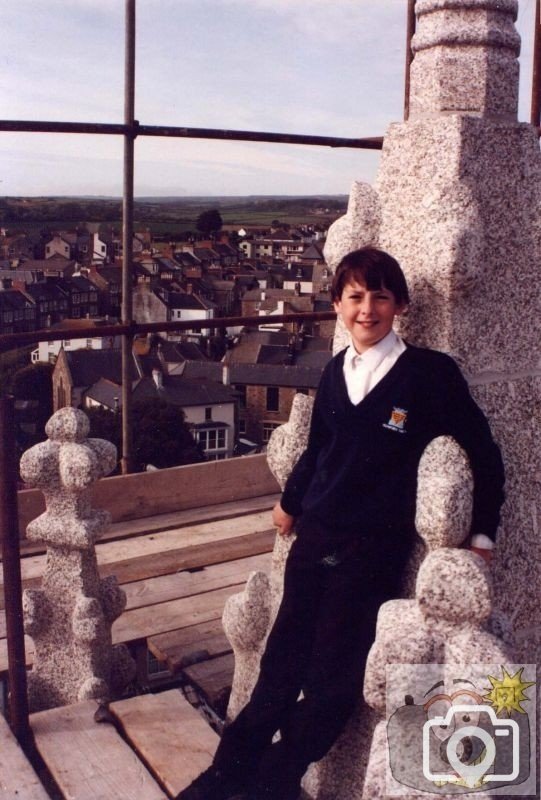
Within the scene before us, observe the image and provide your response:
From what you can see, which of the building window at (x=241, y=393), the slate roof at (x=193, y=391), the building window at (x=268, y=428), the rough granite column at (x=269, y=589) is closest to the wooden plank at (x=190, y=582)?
the rough granite column at (x=269, y=589)

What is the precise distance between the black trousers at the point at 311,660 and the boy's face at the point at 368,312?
46 cm

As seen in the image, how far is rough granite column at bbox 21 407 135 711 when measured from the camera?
2557 millimetres

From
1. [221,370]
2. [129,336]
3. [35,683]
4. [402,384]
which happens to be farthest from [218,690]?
[221,370]

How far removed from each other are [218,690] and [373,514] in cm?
103

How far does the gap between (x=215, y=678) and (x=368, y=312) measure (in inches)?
53.4

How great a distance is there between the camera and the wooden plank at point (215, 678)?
273 cm

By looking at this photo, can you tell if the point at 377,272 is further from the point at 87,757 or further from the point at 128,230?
the point at 128,230

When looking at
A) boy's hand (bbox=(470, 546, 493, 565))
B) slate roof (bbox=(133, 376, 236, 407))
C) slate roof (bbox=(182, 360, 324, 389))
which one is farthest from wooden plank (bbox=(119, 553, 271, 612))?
slate roof (bbox=(182, 360, 324, 389))

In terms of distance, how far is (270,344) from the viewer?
66.3ft

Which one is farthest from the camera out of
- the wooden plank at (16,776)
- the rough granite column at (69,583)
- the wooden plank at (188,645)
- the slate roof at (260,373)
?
the slate roof at (260,373)

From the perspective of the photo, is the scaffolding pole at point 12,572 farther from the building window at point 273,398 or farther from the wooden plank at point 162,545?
the building window at point 273,398

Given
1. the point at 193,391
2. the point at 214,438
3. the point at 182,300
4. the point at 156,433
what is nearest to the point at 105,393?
the point at 156,433

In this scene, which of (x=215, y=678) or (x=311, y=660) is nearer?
(x=311, y=660)

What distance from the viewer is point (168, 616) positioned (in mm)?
3244
